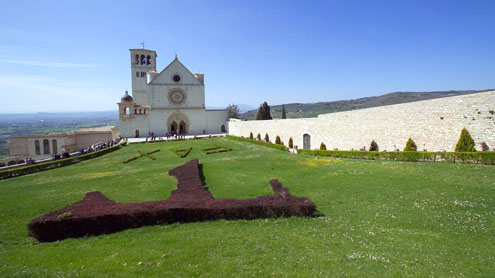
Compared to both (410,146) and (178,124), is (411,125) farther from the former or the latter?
(178,124)

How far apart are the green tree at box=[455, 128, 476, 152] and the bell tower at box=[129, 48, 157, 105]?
148 feet

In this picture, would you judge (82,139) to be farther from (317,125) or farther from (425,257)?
(425,257)

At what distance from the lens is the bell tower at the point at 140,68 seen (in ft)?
147

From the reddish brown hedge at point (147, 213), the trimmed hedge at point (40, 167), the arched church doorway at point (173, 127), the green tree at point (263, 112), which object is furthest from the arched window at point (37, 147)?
the reddish brown hedge at point (147, 213)

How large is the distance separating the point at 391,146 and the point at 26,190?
907 inches

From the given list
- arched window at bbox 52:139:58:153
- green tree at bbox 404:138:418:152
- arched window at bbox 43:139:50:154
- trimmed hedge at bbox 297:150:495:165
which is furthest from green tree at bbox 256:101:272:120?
arched window at bbox 43:139:50:154

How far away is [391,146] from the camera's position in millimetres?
17656

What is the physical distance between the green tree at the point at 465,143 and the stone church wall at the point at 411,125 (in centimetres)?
22

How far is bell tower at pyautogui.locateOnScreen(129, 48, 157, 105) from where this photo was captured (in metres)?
44.8

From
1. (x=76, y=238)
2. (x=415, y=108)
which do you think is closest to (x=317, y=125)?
(x=415, y=108)

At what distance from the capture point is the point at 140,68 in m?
45.2

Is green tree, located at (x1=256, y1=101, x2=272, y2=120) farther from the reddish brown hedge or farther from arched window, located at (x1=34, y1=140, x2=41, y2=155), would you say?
the reddish brown hedge

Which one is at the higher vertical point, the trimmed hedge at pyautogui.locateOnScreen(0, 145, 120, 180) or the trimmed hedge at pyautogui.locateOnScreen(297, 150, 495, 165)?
the trimmed hedge at pyautogui.locateOnScreen(297, 150, 495, 165)

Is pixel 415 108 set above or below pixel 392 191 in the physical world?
above
